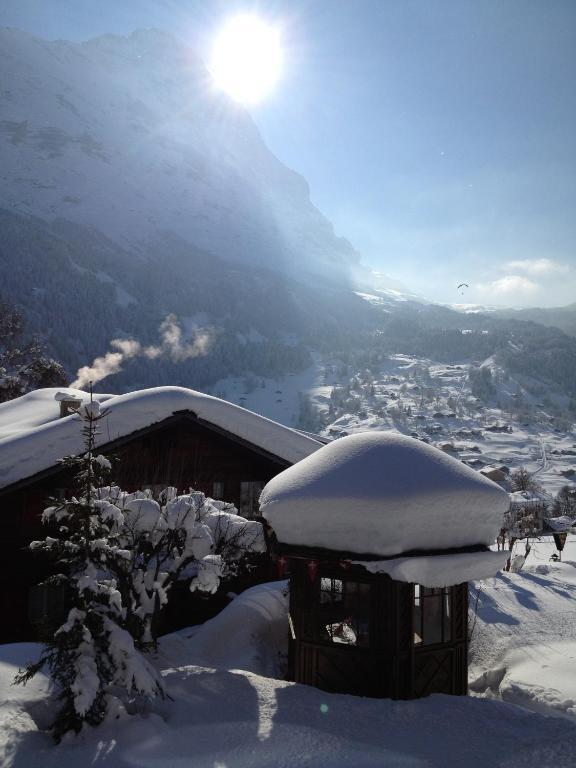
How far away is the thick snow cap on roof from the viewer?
9.12m

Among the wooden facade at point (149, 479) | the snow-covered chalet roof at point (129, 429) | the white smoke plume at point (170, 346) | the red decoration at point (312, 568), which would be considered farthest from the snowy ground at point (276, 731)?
the white smoke plume at point (170, 346)

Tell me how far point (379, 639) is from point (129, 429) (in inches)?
327

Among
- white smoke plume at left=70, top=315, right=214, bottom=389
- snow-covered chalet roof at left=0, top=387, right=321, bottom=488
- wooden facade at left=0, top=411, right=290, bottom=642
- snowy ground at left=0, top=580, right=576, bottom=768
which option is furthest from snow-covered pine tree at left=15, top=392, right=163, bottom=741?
white smoke plume at left=70, top=315, right=214, bottom=389

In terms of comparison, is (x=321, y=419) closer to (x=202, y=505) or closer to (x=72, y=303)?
(x=72, y=303)

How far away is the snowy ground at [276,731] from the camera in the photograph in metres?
6.64

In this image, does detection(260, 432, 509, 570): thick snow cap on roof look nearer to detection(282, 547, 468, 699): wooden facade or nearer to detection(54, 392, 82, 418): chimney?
detection(282, 547, 468, 699): wooden facade

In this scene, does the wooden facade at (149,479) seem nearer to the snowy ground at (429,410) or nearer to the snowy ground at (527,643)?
the snowy ground at (527,643)

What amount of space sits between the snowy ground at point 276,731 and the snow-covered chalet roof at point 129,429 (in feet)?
15.3

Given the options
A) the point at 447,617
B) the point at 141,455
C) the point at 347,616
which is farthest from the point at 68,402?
the point at 447,617

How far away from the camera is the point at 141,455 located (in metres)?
15.6

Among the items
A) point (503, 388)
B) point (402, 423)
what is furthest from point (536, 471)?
point (503, 388)

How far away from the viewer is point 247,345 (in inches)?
6885

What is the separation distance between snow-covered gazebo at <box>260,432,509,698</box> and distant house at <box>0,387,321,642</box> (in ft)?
18.7

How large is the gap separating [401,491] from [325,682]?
368 cm
